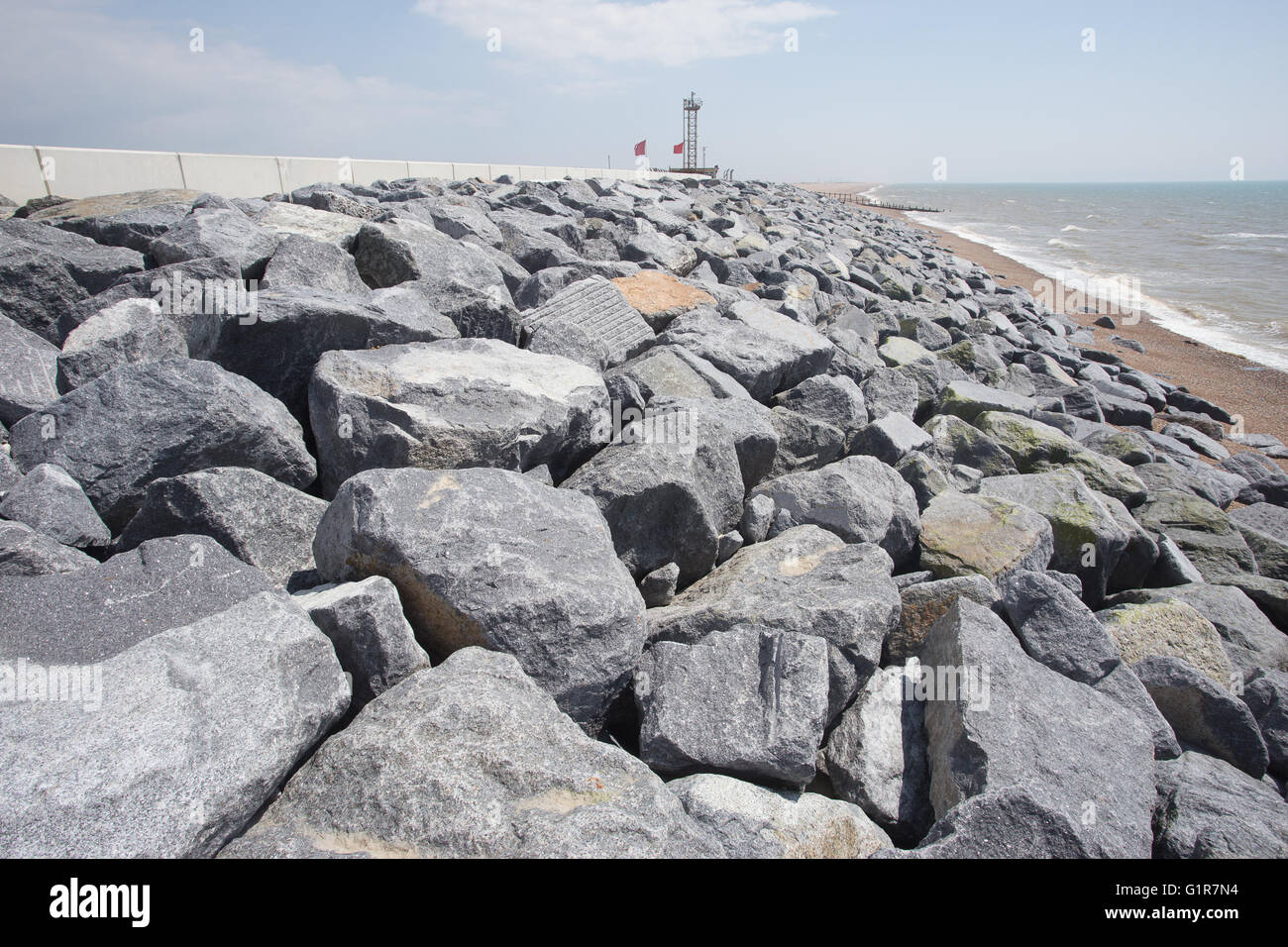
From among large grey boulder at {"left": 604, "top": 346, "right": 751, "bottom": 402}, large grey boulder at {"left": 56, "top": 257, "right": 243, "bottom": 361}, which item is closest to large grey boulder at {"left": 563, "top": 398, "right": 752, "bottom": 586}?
large grey boulder at {"left": 604, "top": 346, "right": 751, "bottom": 402}

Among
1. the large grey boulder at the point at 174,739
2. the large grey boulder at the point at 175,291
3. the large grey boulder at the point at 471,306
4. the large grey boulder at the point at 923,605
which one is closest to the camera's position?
the large grey boulder at the point at 174,739

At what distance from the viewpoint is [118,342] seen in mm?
3246

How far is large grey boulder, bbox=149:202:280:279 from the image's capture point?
3.95 m

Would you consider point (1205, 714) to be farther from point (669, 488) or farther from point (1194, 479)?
point (1194, 479)

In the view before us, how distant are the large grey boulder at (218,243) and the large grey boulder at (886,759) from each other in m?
3.71

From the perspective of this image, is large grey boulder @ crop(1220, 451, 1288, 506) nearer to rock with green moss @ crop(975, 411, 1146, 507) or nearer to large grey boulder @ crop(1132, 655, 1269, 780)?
rock with green moss @ crop(975, 411, 1146, 507)

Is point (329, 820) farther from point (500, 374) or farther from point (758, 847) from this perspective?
point (500, 374)

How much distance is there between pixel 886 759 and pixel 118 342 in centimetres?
353

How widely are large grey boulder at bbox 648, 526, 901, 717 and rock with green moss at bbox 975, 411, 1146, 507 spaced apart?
2.55 m

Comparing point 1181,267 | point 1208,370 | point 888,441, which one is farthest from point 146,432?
point 1181,267

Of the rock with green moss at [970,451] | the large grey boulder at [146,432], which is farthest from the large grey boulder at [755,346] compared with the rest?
the large grey boulder at [146,432]

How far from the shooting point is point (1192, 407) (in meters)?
8.88

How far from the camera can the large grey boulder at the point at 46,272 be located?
11.8 feet

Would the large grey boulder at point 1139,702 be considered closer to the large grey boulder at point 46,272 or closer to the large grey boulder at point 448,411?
the large grey boulder at point 448,411
